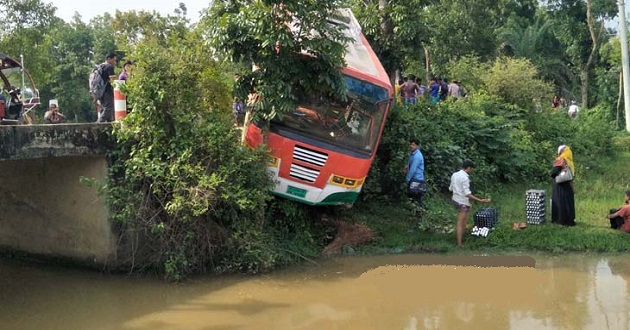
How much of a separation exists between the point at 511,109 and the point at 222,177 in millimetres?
9707

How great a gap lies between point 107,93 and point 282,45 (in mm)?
3147

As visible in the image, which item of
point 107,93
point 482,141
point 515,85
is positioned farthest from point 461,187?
point 515,85

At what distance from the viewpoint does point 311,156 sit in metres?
9.97

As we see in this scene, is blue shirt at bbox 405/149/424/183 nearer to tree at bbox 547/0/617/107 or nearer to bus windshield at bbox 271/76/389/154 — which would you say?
bus windshield at bbox 271/76/389/154

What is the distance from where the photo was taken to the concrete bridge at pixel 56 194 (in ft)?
29.8

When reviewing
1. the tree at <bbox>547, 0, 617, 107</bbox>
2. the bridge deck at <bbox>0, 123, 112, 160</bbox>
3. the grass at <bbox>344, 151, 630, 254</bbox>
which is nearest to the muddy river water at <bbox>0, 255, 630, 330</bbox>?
the grass at <bbox>344, 151, 630, 254</bbox>

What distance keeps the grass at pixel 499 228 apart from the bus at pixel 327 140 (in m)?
1.51

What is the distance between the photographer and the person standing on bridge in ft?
35.7

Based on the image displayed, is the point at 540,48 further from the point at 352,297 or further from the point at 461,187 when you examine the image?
the point at 352,297

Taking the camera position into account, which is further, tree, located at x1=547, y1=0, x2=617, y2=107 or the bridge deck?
tree, located at x1=547, y1=0, x2=617, y2=107

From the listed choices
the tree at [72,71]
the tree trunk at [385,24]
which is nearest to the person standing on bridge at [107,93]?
the tree trunk at [385,24]

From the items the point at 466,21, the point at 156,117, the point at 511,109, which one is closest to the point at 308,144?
the point at 156,117

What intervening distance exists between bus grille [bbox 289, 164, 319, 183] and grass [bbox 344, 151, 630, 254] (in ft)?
5.60

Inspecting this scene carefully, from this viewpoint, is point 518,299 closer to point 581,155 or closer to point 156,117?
point 156,117
